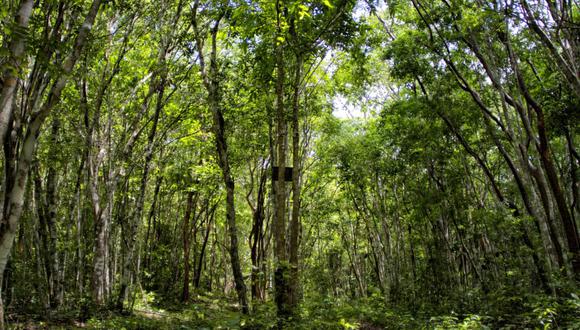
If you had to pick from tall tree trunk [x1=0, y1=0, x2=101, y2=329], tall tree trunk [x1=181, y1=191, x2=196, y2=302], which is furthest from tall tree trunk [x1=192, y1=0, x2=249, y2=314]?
tall tree trunk [x1=181, y1=191, x2=196, y2=302]

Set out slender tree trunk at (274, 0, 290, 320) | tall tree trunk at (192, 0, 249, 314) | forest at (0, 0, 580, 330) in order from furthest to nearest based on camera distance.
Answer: tall tree trunk at (192, 0, 249, 314), slender tree trunk at (274, 0, 290, 320), forest at (0, 0, 580, 330)

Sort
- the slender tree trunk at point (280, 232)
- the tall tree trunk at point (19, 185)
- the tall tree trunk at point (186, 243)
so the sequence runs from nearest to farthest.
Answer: the tall tree trunk at point (19, 185) → the slender tree trunk at point (280, 232) → the tall tree trunk at point (186, 243)

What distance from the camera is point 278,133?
8.59 metres

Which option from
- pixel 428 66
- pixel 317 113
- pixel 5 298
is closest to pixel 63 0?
pixel 5 298

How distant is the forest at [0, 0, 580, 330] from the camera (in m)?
7.21

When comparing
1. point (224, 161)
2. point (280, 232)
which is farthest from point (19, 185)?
point (224, 161)

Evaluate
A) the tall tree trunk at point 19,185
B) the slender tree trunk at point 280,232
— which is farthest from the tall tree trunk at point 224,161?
the tall tree trunk at point 19,185

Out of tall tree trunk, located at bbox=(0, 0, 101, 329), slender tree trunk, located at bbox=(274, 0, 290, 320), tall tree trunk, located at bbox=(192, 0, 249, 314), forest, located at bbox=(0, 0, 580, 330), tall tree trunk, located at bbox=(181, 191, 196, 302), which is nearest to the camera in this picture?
tall tree trunk, located at bbox=(0, 0, 101, 329)

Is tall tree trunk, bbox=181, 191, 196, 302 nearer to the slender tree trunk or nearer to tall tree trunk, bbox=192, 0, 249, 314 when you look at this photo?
tall tree trunk, bbox=192, 0, 249, 314

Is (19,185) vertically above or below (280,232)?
above

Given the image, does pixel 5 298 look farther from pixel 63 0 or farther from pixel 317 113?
pixel 317 113

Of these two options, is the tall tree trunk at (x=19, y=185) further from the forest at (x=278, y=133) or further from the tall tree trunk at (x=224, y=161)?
the tall tree trunk at (x=224, y=161)

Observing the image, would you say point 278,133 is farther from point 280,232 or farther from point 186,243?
point 186,243

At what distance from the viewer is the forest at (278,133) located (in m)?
7.21
